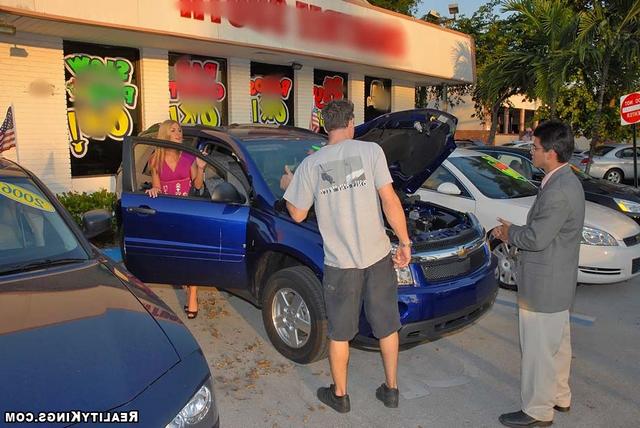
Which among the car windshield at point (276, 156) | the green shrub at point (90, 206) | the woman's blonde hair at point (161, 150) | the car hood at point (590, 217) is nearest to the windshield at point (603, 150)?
the car hood at point (590, 217)

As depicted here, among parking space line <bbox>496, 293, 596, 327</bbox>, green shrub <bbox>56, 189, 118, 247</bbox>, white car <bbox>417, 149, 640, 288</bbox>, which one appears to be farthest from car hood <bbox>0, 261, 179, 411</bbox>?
green shrub <bbox>56, 189, 118, 247</bbox>

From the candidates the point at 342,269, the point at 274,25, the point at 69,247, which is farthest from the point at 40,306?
the point at 274,25

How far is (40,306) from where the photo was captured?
240 centimetres

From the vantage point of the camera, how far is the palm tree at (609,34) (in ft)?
40.0

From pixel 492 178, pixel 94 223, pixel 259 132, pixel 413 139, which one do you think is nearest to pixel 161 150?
pixel 259 132

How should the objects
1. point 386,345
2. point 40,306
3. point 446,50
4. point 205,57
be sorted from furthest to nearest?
point 446,50
point 205,57
point 386,345
point 40,306

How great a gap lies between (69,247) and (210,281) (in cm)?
156

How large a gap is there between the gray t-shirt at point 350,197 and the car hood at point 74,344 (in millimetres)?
1188

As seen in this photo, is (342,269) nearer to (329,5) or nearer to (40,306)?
(40,306)

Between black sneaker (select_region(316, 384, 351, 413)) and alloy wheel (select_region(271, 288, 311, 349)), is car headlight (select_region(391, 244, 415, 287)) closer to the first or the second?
alloy wheel (select_region(271, 288, 311, 349))

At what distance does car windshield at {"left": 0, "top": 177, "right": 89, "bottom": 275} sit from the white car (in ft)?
13.0

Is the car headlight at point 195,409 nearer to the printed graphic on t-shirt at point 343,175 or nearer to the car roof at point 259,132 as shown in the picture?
the printed graphic on t-shirt at point 343,175

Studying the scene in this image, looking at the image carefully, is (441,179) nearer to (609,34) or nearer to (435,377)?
(435,377)

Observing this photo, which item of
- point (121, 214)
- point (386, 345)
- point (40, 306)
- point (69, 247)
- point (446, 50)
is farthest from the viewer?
point (446, 50)
